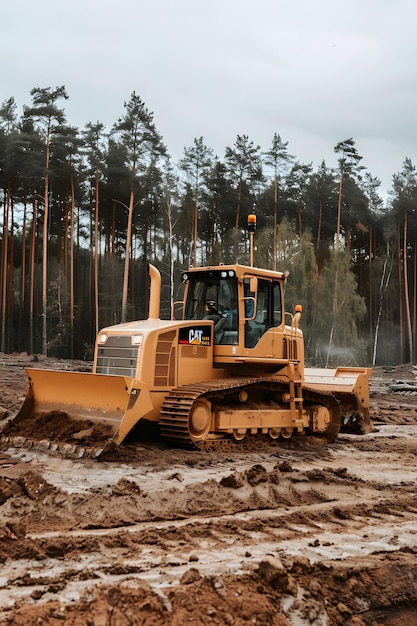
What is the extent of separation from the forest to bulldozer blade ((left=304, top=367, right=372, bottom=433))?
2238 cm

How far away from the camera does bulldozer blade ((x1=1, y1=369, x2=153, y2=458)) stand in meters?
9.20

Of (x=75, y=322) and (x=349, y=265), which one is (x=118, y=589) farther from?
(x=349, y=265)

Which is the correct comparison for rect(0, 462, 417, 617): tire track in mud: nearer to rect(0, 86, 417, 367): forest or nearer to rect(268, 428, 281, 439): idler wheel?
rect(268, 428, 281, 439): idler wheel

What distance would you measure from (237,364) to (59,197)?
1159 inches

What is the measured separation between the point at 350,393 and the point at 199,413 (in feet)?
14.3

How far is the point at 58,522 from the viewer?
5914 mm

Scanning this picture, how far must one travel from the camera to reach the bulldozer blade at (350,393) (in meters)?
13.5

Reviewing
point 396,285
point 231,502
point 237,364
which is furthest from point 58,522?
point 396,285

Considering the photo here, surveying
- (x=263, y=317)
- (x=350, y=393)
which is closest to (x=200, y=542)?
(x=263, y=317)

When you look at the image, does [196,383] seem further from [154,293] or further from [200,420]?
[154,293]

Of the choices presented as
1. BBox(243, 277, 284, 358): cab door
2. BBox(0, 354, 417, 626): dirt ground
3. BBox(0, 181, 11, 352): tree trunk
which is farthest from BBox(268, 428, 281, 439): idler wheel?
BBox(0, 181, 11, 352): tree trunk

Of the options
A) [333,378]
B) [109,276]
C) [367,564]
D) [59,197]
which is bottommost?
[367,564]

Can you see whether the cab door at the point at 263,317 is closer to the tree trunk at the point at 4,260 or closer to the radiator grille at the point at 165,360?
the radiator grille at the point at 165,360

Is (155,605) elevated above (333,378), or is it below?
below
